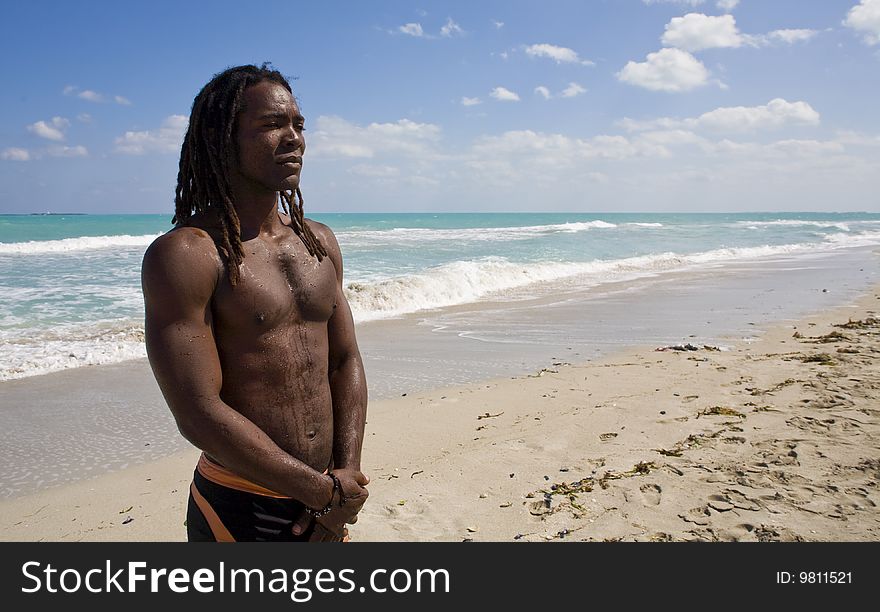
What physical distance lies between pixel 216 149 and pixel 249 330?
0.56 meters

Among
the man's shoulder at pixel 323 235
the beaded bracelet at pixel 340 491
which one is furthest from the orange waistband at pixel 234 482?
the man's shoulder at pixel 323 235

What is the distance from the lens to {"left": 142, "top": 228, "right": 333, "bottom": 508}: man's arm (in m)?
1.66

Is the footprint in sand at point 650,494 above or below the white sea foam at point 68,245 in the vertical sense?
below

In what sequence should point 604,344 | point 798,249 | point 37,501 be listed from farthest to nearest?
1. point 798,249
2. point 604,344
3. point 37,501

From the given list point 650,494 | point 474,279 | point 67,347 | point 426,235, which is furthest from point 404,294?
point 426,235

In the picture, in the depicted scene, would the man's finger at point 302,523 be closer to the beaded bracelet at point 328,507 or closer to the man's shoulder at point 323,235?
the beaded bracelet at point 328,507

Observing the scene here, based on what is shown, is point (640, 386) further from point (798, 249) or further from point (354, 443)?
point (798, 249)

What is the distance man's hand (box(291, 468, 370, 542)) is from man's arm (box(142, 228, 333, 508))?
0.47ft

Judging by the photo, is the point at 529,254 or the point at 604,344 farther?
the point at 529,254

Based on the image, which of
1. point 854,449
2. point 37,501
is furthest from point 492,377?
point 37,501

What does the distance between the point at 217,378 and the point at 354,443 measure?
53cm

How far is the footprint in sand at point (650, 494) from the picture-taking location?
388 cm

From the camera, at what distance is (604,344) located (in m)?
9.31

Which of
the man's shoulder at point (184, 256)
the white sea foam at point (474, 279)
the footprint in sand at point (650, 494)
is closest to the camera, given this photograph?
the man's shoulder at point (184, 256)
